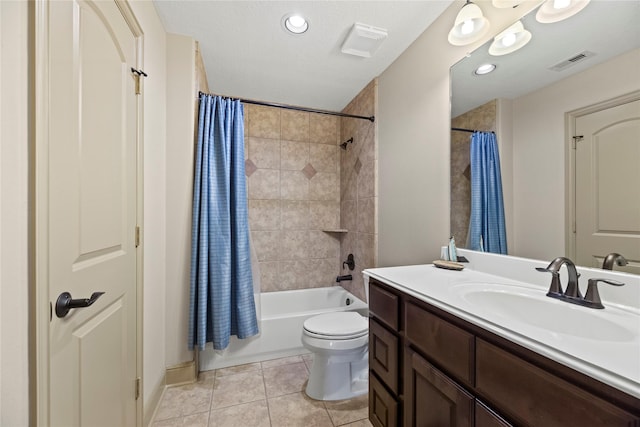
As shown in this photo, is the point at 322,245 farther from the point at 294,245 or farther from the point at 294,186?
the point at 294,186

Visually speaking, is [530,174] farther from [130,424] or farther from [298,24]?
[130,424]

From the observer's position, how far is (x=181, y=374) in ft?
5.76

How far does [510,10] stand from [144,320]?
2.38 metres

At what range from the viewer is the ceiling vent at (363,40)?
1.61m

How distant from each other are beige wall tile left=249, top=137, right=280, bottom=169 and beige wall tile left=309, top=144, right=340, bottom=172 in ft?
1.28

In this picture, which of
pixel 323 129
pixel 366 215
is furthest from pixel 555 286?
pixel 323 129

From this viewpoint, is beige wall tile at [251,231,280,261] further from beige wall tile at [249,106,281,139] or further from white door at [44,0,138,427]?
white door at [44,0,138,427]

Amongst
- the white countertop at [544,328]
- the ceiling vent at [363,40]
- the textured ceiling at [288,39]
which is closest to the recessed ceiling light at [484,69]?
the textured ceiling at [288,39]

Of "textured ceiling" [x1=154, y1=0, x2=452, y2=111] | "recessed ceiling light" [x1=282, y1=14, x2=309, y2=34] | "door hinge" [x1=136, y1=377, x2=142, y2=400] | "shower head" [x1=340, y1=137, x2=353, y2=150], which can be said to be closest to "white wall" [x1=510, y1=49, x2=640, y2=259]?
"textured ceiling" [x1=154, y1=0, x2=452, y2=111]

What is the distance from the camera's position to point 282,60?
1963mm

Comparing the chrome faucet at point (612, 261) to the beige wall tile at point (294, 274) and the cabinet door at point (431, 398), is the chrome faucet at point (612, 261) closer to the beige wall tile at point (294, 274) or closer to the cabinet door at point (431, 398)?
the cabinet door at point (431, 398)

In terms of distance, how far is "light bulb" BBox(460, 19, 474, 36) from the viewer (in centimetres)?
130

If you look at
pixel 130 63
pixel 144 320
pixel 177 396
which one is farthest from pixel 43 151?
pixel 177 396

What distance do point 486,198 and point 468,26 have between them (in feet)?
2.91
